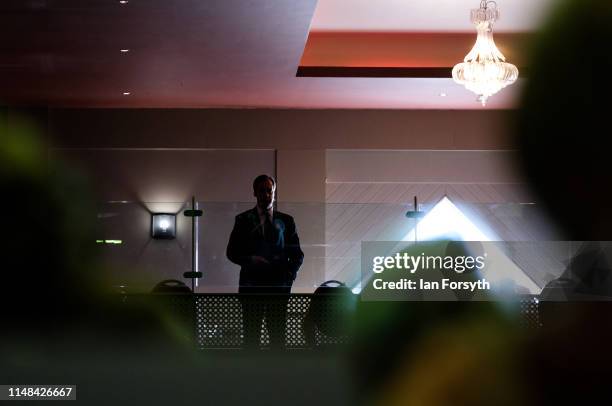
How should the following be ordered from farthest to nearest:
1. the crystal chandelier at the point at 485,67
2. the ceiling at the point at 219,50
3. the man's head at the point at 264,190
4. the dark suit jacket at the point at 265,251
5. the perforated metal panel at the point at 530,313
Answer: the crystal chandelier at the point at 485,67 < the ceiling at the point at 219,50 < the man's head at the point at 264,190 < the dark suit jacket at the point at 265,251 < the perforated metal panel at the point at 530,313

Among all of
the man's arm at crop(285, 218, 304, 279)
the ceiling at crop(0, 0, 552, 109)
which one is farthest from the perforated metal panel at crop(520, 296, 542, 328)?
the ceiling at crop(0, 0, 552, 109)

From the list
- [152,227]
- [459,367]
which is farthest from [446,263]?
[152,227]

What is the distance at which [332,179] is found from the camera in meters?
9.24

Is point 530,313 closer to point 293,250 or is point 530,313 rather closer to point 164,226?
point 293,250

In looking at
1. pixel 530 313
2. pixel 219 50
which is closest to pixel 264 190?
pixel 530 313

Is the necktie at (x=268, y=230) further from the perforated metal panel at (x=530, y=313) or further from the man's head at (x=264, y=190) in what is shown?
the perforated metal panel at (x=530, y=313)

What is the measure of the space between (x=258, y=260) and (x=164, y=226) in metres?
0.38

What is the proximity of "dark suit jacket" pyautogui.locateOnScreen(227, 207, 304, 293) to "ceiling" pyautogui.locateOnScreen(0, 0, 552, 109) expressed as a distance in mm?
2575

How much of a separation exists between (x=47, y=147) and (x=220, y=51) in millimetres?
3400

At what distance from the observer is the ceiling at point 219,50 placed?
552cm

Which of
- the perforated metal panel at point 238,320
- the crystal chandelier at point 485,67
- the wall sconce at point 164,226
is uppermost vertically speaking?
the crystal chandelier at point 485,67

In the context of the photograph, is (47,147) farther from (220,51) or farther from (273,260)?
(273,260)

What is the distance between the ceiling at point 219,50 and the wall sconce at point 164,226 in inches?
97.4

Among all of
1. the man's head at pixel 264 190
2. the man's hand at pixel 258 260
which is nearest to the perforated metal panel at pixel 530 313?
the man's hand at pixel 258 260
